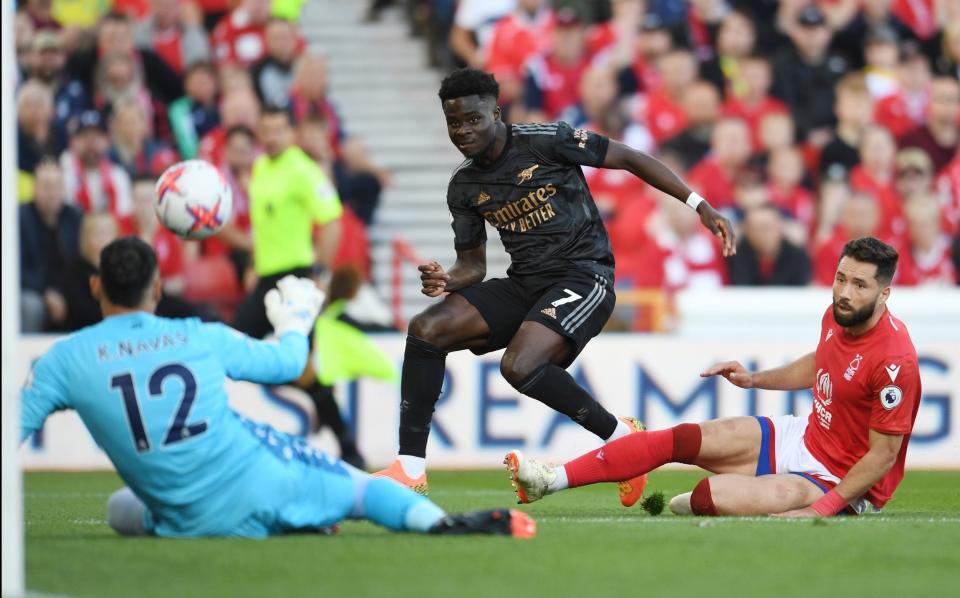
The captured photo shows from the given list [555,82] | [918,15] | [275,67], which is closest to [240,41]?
[275,67]

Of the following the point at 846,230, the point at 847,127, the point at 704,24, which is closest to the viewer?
the point at 846,230

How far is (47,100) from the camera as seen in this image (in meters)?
13.8

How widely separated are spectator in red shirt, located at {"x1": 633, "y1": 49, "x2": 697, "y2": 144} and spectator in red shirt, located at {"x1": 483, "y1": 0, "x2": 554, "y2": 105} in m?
1.21

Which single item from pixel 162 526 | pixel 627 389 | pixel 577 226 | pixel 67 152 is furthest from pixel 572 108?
pixel 162 526

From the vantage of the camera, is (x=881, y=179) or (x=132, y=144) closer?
(x=132, y=144)

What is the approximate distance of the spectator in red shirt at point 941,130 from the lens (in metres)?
15.4

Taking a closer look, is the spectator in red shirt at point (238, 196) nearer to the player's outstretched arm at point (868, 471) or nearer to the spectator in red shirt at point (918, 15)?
the player's outstretched arm at point (868, 471)

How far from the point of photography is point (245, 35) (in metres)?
15.2

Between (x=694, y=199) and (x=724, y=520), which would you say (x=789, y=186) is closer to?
(x=694, y=199)

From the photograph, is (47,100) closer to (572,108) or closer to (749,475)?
(572,108)

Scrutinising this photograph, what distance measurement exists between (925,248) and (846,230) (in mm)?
794

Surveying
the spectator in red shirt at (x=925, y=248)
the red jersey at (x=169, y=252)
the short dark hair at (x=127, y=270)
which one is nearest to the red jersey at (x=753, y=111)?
the spectator in red shirt at (x=925, y=248)

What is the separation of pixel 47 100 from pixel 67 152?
0.51 m

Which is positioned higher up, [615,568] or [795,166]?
[795,166]
